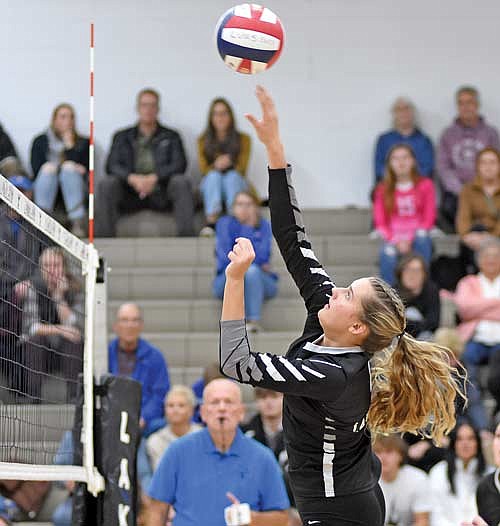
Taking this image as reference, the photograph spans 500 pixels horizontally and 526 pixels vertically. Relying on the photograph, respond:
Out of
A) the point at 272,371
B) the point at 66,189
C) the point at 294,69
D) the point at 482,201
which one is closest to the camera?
the point at 272,371

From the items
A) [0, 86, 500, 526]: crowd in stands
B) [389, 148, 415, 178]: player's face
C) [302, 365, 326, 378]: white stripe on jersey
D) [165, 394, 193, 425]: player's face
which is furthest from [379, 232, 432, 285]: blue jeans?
[302, 365, 326, 378]: white stripe on jersey

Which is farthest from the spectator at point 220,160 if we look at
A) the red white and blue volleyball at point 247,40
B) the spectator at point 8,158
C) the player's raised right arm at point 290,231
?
the player's raised right arm at point 290,231

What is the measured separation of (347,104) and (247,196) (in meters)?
2.59

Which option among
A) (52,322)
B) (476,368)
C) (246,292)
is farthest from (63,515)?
(476,368)

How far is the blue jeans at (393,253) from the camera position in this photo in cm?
1043

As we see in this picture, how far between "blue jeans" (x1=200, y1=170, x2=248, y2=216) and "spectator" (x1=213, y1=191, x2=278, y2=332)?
78cm

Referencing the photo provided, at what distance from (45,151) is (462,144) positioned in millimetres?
4126

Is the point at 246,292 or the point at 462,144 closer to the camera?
the point at 246,292

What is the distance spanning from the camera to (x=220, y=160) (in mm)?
11414

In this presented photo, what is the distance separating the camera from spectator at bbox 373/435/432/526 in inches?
302

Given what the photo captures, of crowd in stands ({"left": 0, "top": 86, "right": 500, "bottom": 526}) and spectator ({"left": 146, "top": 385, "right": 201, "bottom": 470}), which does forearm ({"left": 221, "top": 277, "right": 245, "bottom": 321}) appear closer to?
crowd in stands ({"left": 0, "top": 86, "right": 500, "bottom": 526})

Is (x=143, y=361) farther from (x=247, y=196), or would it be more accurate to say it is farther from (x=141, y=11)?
(x=141, y=11)

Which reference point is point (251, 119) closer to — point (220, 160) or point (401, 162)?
point (401, 162)

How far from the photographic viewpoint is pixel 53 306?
29.5 ft
